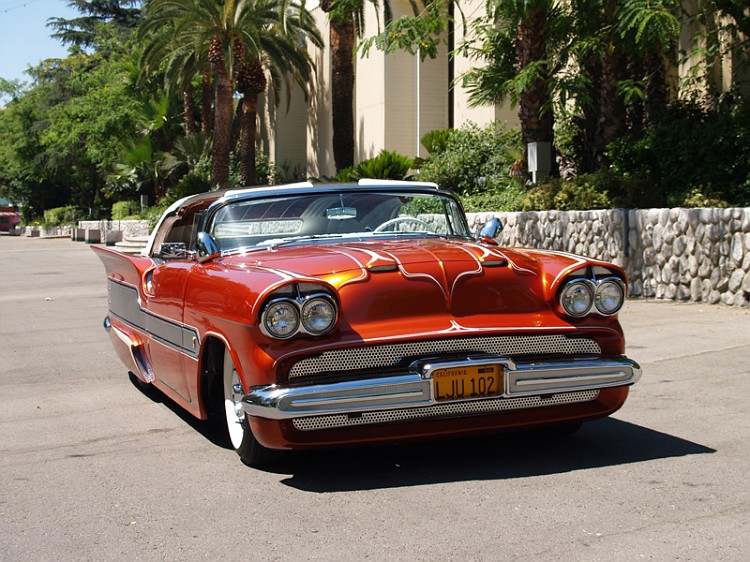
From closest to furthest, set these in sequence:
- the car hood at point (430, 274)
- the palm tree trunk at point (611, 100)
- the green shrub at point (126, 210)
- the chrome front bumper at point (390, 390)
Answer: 1. the chrome front bumper at point (390, 390)
2. the car hood at point (430, 274)
3. the palm tree trunk at point (611, 100)
4. the green shrub at point (126, 210)

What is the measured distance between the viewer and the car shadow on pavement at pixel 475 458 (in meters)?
4.60

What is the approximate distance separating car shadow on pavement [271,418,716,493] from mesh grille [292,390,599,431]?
12.4 inches

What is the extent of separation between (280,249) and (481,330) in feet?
4.49

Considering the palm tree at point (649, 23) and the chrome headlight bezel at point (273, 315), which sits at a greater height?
the palm tree at point (649, 23)

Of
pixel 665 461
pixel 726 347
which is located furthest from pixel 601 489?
pixel 726 347

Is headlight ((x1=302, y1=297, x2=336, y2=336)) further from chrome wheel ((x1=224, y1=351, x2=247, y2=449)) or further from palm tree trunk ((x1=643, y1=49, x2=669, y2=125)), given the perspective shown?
palm tree trunk ((x1=643, y1=49, x2=669, y2=125))

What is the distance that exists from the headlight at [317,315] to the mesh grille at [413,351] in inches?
4.7

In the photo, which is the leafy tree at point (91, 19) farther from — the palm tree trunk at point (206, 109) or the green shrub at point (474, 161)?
the green shrub at point (474, 161)

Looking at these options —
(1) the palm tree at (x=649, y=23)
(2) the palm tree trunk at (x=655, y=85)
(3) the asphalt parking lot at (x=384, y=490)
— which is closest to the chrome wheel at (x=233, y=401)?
(3) the asphalt parking lot at (x=384, y=490)

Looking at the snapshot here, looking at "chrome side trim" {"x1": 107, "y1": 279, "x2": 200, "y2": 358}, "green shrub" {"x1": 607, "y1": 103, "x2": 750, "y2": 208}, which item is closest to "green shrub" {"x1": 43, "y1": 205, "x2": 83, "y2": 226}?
"green shrub" {"x1": 607, "y1": 103, "x2": 750, "y2": 208}

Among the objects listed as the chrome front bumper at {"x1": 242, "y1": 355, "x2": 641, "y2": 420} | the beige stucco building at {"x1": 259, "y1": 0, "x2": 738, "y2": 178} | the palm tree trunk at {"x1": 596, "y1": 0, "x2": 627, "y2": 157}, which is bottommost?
the chrome front bumper at {"x1": 242, "y1": 355, "x2": 641, "y2": 420}

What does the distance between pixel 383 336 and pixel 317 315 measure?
0.31 metres

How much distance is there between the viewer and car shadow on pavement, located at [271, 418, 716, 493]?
460 centimetres

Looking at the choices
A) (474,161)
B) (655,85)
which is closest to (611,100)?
(655,85)
